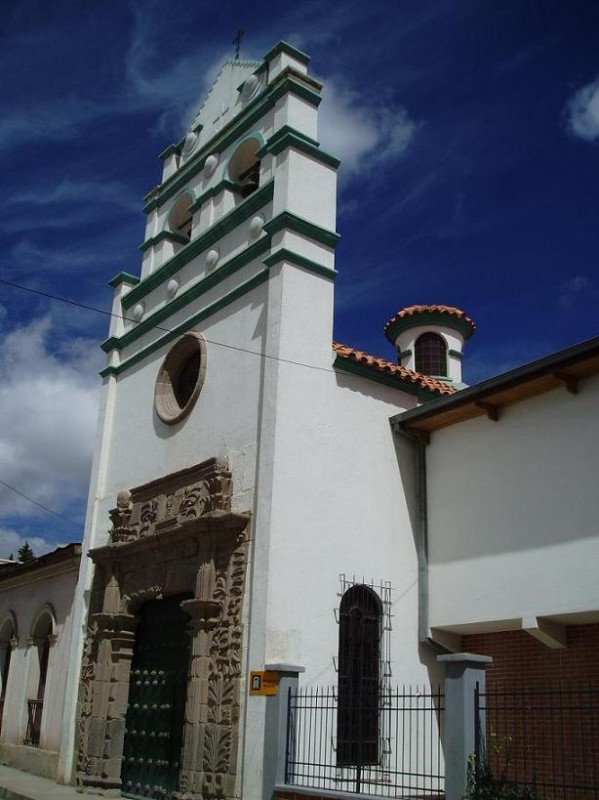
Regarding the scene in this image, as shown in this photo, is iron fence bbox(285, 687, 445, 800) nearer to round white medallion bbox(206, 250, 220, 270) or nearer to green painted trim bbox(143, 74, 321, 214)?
round white medallion bbox(206, 250, 220, 270)

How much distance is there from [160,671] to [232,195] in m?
7.57

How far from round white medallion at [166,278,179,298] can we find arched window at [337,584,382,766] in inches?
242

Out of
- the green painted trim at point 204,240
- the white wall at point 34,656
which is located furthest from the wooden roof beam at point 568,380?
the white wall at point 34,656

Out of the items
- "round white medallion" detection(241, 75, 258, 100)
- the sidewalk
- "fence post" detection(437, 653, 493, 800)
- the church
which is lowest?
the sidewalk

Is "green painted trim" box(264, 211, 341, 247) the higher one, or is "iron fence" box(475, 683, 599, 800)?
"green painted trim" box(264, 211, 341, 247)

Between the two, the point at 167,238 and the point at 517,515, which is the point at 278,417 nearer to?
the point at 517,515

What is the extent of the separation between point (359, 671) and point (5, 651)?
34.5 feet

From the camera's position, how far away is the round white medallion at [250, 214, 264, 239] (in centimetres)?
1220

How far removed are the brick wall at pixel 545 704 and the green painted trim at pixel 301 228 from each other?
5.83 m

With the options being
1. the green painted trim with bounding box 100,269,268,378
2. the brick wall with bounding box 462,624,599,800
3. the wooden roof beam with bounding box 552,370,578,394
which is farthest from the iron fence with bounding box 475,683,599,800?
the green painted trim with bounding box 100,269,268,378

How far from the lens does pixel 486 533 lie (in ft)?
35.6

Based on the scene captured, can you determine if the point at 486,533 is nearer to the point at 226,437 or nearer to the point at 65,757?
the point at 226,437

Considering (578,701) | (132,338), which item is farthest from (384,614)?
(132,338)

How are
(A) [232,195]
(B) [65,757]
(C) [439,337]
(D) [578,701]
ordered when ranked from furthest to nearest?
(C) [439,337] < (A) [232,195] < (B) [65,757] < (D) [578,701]
